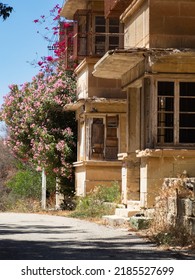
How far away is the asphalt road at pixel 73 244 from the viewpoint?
11516mm

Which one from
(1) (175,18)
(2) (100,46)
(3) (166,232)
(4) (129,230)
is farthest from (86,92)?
(3) (166,232)

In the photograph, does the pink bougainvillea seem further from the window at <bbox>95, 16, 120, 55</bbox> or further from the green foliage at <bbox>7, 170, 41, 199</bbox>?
the green foliage at <bbox>7, 170, 41, 199</bbox>

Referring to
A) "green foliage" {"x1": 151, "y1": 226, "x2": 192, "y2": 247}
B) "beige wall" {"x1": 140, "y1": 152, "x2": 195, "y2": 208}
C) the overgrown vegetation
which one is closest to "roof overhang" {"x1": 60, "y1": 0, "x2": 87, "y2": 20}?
"beige wall" {"x1": 140, "y1": 152, "x2": 195, "y2": 208}

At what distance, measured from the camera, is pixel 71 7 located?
27.2 meters

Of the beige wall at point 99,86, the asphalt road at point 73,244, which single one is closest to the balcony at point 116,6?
the beige wall at point 99,86

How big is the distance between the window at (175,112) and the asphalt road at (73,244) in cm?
261

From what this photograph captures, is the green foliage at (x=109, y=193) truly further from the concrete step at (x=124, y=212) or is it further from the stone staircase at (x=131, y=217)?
the concrete step at (x=124, y=212)

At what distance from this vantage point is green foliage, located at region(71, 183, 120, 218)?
21.5 meters

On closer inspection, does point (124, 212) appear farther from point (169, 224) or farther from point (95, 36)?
point (95, 36)

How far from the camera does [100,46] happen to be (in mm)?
25891

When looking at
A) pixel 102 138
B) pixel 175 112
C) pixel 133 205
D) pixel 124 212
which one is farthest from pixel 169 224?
pixel 102 138

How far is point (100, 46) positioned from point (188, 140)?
353 inches

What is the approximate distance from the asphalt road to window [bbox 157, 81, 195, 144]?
103 inches

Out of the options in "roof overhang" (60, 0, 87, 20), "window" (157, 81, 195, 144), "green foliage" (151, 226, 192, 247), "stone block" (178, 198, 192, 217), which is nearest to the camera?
"green foliage" (151, 226, 192, 247)
